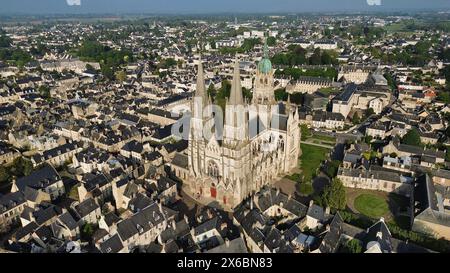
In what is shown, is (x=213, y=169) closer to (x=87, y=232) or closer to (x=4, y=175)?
(x=87, y=232)

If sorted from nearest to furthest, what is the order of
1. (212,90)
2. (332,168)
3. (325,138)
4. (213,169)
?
1. (213,169)
2. (332,168)
3. (325,138)
4. (212,90)

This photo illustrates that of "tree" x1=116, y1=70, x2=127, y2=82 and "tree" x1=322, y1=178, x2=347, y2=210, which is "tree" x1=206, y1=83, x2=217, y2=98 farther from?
"tree" x1=322, y1=178, x2=347, y2=210

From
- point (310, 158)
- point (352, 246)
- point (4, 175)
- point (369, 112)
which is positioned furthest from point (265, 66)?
point (369, 112)

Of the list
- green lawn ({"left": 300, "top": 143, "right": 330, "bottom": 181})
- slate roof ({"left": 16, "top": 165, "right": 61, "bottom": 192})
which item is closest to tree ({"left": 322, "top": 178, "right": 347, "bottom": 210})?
green lawn ({"left": 300, "top": 143, "right": 330, "bottom": 181})

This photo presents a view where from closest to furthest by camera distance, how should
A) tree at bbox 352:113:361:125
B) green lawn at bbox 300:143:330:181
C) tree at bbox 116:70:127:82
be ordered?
green lawn at bbox 300:143:330:181, tree at bbox 352:113:361:125, tree at bbox 116:70:127:82

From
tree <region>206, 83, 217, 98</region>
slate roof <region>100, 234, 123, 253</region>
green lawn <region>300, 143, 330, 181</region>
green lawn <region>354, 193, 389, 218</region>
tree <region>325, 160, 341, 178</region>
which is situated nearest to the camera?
slate roof <region>100, 234, 123, 253</region>

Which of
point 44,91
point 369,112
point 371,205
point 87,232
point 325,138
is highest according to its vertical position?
point 44,91
